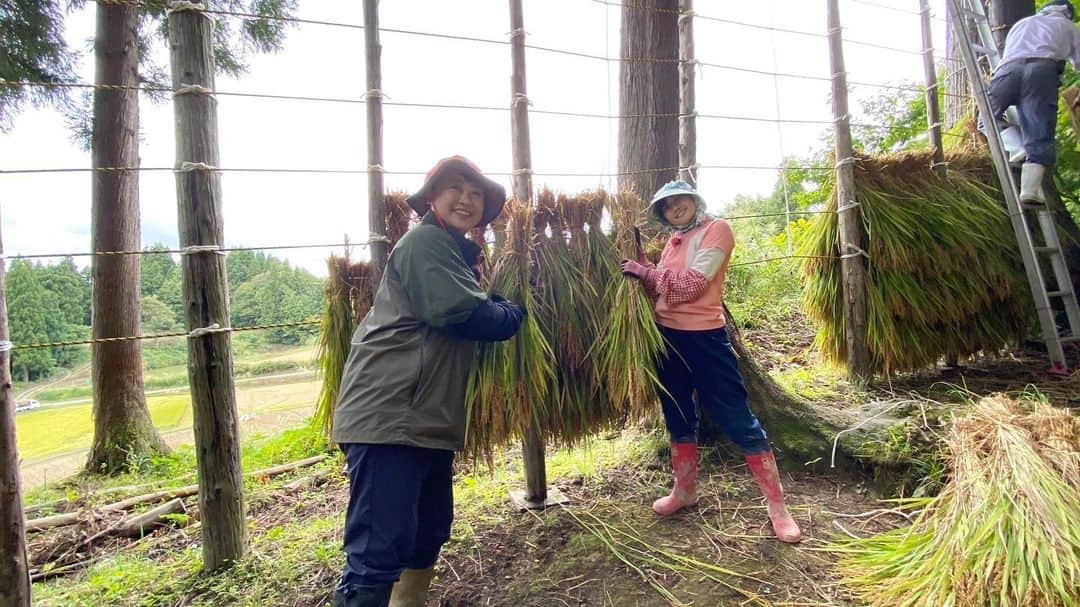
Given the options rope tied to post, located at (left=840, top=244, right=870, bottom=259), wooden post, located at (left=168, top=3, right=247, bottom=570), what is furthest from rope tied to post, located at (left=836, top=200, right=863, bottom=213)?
wooden post, located at (left=168, top=3, right=247, bottom=570)

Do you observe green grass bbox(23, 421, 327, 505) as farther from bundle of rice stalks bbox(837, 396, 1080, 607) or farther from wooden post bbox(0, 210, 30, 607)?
bundle of rice stalks bbox(837, 396, 1080, 607)

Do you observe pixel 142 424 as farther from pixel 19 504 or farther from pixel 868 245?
pixel 868 245

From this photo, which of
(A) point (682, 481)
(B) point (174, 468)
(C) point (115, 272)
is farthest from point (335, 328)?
(C) point (115, 272)

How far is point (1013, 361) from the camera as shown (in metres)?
3.82

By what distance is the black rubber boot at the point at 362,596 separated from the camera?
153cm

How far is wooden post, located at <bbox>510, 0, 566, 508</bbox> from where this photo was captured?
7.75 feet

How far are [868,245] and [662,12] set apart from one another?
80.1 inches

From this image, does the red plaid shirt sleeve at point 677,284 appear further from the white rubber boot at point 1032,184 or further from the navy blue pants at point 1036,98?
the navy blue pants at point 1036,98

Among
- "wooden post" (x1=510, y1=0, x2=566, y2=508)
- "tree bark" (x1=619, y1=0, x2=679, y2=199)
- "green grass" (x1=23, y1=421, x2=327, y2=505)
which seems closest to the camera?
"wooden post" (x1=510, y1=0, x2=566, y2=508)

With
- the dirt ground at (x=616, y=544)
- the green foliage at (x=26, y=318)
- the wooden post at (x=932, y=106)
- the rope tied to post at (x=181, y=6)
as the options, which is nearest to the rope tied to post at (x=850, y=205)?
the wooden post at (x=932, y=106)

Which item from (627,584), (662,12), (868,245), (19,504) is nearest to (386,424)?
(627,584)

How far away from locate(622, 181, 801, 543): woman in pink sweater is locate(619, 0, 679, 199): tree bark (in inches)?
31.8

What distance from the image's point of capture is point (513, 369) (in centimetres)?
197

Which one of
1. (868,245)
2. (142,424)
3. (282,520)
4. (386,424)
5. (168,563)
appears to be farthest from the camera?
(142,424)
